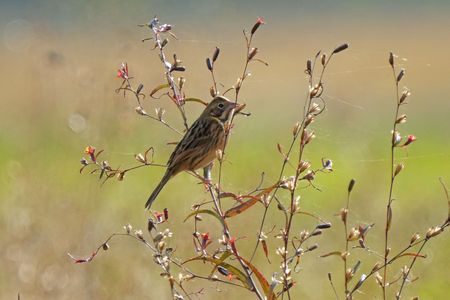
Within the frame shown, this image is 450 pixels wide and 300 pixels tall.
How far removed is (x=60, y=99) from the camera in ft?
25.1

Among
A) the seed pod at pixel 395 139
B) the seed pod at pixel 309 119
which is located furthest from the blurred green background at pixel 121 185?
the seed pod at pixel 309 119

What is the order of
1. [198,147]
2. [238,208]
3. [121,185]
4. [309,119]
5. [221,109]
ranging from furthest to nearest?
[121,185]
[198,147]
[221,109]
[238,208]
[309,119]

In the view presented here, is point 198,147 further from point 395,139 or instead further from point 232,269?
point 395,139

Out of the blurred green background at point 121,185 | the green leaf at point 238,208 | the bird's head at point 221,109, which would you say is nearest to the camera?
the green leaf at point 238,208


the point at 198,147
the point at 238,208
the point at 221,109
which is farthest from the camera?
the point at 198,147

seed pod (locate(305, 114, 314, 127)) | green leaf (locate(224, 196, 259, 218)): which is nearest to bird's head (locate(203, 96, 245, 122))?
green leaf (locate(224, 196, 259, 218))

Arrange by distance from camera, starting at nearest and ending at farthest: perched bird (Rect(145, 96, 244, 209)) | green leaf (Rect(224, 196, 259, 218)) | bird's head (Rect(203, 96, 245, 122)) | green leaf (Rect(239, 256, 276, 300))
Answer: green leaf (Rect(239, 256, 276, 300)) → green leaf (Rect(224, 196, 259, 218)) → bird's head (Rect(203, 96, 245, 122)) → perched bird (Rect(145, 96, 244, 209))

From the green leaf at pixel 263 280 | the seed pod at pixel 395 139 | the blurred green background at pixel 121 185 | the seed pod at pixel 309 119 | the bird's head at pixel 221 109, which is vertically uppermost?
the blurred green background at pixel 121 185

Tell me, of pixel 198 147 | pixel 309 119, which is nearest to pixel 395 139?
pixel 309 119

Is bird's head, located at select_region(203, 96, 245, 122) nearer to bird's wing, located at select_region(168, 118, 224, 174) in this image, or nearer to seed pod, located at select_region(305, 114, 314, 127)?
bird's wing, located at select_region(168, 118, 224, 174)

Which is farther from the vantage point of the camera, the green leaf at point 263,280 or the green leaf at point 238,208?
the green leaf at point 238,208

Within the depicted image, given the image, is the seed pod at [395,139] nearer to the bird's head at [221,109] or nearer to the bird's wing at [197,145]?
the bird's head at [221,109]

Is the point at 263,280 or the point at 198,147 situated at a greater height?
the point at 198,147

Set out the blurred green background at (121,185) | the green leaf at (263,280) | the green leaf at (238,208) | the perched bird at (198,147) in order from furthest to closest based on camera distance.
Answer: the blurred green background at (121,185), the perched bird at (198,147), the green leaf at (238,208), the green leaf at (263,280)
